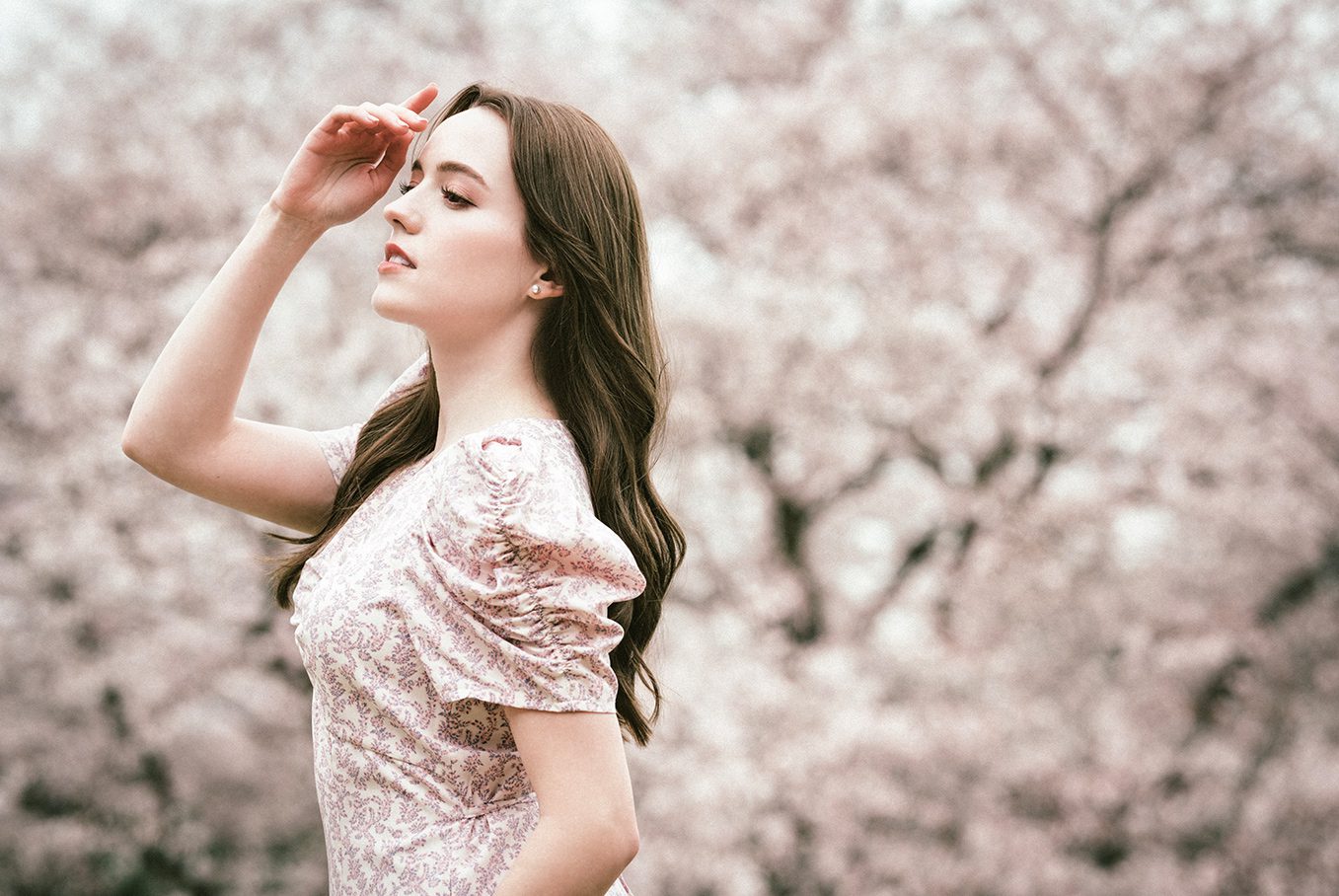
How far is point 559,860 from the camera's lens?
94 centimetres

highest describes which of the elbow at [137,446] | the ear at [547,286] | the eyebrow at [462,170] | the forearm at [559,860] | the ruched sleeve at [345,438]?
the eyebrow at [462,170]

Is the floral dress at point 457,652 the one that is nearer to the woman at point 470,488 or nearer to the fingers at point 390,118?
the woman at point 470,488

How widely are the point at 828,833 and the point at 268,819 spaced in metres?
2.09

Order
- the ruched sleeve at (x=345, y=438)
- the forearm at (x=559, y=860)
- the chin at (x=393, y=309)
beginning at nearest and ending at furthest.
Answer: the forearm at (x=559, y=860), the chin at (x=393, y=309), the ruched sleeve at (x=345, y=438)

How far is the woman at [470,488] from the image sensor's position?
971 mm

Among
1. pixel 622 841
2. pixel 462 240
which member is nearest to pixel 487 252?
pixel 462 240

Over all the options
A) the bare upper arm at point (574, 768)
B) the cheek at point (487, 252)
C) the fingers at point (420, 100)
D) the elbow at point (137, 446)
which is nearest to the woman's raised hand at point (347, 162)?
the fingers at point (420, 100)

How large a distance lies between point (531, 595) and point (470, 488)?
0.10 meters

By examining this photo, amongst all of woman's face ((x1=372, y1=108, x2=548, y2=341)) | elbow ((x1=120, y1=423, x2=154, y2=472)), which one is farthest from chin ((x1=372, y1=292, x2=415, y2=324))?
elbow ((x1=120, y1=423, x2=154, y2=472))

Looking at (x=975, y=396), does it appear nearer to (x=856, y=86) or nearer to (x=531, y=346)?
(x=856, y=86)

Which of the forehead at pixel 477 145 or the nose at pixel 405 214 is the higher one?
the forehead at pixel 477 145

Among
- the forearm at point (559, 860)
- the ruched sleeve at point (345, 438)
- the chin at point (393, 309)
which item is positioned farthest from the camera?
the ruched sleeve at point (345, 438)

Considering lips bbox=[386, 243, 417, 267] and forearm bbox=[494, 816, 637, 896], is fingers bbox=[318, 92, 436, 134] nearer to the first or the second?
lips bbox=[386, 243, 417, 267]

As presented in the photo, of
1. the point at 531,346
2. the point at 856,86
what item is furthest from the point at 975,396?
the point at 531,346
